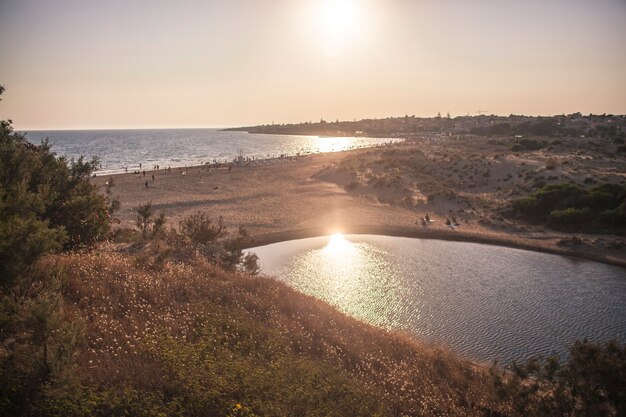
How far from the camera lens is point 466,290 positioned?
2177cm

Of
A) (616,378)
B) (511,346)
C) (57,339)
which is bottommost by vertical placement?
(511,346)

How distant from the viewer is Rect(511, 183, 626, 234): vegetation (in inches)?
1294

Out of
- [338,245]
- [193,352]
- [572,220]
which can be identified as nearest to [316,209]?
[338,245]

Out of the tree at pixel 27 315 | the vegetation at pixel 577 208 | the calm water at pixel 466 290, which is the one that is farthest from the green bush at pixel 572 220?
the tree at pixel 27 315

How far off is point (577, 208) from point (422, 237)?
15762 mm

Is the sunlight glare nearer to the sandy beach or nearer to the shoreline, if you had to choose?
the shoreline

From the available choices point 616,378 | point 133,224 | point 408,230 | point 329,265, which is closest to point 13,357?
point 616,378

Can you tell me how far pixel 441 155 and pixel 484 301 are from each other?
52.8 m

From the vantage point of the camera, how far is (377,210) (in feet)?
137

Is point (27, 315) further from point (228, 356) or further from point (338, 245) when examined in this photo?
point (338, 245)

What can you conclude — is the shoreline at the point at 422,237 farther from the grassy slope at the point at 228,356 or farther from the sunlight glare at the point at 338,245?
the grassy slope at the point at 228,356

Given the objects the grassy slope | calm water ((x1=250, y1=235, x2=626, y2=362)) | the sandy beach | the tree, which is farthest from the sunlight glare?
the tree

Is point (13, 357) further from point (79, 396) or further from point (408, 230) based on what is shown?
point (408, 230)

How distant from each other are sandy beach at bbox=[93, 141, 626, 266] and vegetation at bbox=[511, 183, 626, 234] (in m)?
1.97
